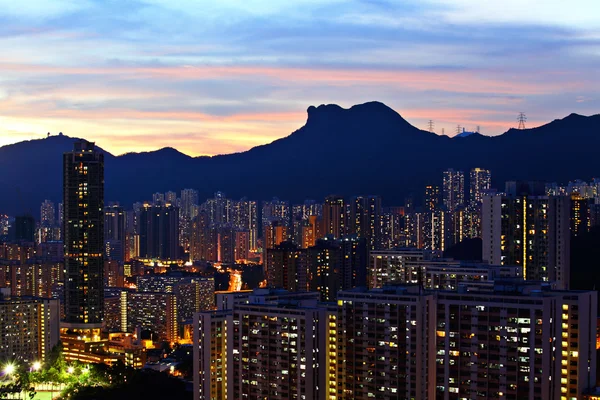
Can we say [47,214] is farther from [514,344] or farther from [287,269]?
[514,344]

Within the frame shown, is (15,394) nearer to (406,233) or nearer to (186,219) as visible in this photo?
(406,233)

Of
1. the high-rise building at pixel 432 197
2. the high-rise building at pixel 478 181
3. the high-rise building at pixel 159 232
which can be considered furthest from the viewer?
the high-rise building at pixel 159 232

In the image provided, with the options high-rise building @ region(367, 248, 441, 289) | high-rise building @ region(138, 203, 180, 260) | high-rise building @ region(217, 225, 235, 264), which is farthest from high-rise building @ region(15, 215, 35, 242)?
high-rise building @ region(367, 248, 441, 289)

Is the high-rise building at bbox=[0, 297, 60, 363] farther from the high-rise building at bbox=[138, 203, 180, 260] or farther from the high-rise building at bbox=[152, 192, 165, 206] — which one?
the high-rise building at bbox=[152, 192, 165, 206]

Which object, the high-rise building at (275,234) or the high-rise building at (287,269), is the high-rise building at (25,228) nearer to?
the high-rise building at (275,234)

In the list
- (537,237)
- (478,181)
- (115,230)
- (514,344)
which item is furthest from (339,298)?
(115,230)

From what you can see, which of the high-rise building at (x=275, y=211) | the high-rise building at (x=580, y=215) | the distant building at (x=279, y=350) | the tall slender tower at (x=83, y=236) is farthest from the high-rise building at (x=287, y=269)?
the high-rise building at (x=275, y=211)
